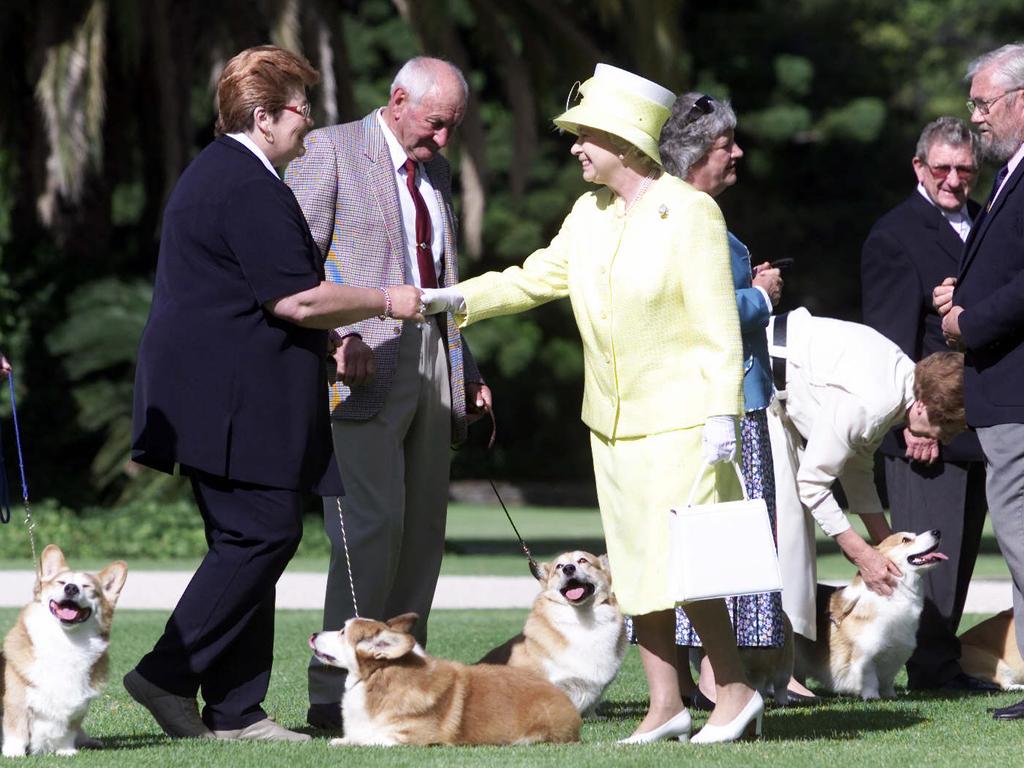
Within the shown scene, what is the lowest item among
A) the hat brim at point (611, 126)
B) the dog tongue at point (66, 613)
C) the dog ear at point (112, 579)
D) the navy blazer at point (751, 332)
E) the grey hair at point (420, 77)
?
the dog tongue at point (66, 613)

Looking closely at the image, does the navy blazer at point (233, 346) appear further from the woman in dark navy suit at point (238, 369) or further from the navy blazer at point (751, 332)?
the navy blazer at point (751, 332)

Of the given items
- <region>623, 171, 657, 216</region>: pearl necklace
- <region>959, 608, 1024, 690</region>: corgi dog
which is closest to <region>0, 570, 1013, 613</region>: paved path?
<region>959, 608, 1024, 690</region>: corgi dog

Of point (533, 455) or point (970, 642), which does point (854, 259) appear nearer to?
point (533, 455)

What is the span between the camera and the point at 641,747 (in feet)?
16.3

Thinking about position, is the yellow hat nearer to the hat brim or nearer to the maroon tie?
the hat brim

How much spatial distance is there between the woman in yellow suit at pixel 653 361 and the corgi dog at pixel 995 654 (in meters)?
2.30

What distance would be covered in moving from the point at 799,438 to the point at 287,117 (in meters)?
2.67

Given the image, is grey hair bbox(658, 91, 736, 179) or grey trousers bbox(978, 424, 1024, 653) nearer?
grey trousers bbox(978, 424, 1024, 653)

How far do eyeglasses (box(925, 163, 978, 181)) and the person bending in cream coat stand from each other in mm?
932

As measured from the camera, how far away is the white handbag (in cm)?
470

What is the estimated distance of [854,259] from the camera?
2573 centimetres

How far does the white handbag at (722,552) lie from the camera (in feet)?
15.4

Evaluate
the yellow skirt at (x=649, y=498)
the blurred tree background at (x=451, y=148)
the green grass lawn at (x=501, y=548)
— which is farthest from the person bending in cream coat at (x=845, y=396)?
the green grass lawn at (x=501, y=548)

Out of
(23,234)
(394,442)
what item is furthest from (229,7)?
(394,442)
